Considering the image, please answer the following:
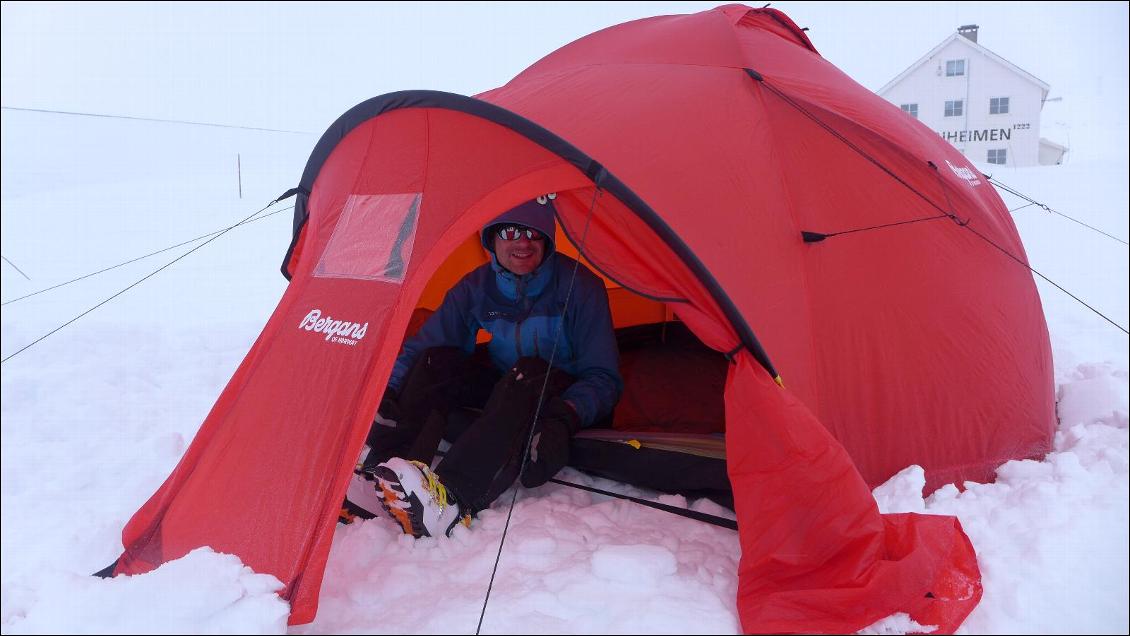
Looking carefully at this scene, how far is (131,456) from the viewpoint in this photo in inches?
136

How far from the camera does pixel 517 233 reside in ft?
11.5

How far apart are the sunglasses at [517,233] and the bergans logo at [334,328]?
1.02 m

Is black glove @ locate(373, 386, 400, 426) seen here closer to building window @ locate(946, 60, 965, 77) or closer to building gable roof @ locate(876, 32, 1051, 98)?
building gable roof @ locate(876, 32, 1051, 98)

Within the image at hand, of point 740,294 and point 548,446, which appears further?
point 548,446

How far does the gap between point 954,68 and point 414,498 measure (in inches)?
897

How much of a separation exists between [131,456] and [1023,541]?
3420 mm

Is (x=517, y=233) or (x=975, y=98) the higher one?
(x=975, y=98)

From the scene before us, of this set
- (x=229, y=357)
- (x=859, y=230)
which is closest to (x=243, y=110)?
(x=229, y=357)

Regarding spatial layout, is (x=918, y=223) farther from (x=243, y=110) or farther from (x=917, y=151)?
(x=243, y=110)

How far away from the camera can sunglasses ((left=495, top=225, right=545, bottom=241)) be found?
3484mm

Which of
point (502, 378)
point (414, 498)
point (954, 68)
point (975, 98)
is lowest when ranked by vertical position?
point (414, 498)

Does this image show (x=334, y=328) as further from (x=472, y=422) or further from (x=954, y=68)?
(x=954, y=68)

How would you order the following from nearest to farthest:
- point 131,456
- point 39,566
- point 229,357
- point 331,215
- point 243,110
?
point 39,566 → point 331,215 → point 131,456 → point 229,357 → point 243,110

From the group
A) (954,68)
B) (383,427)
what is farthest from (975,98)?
(383,427)
